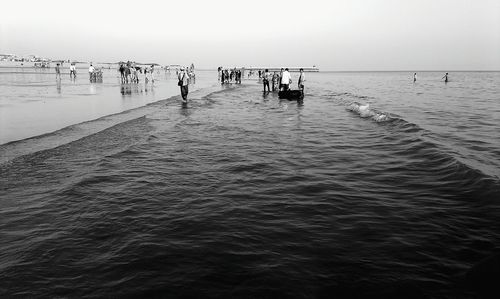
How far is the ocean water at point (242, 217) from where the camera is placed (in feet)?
14.3

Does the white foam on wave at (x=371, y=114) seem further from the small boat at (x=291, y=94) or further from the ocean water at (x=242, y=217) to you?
the ocean water at (x=242, y=217)

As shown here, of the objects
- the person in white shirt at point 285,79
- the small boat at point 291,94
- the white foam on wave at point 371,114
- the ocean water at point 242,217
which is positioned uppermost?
the person in white shirt at point 285,79

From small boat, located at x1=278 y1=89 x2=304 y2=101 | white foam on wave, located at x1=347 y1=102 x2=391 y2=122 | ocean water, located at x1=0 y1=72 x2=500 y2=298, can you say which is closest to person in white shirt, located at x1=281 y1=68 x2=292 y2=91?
small boat, located at x1=278 y1=89 x2=304 y2=101

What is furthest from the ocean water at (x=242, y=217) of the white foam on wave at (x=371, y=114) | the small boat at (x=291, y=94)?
the small boat at (x=291, y=94)

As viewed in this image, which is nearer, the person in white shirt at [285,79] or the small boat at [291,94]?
the person in white shirt at [285,79]

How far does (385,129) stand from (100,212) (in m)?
13.7

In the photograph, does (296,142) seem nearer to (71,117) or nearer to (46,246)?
(46,246)

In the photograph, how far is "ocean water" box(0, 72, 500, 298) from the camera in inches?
172

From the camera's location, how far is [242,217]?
6.36 meters

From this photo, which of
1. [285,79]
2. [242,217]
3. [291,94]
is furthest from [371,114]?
[242,217]

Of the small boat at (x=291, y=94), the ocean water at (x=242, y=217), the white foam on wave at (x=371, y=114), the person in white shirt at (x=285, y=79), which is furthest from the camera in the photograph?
the small boat at (x=291, y=94)

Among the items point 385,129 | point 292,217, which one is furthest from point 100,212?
point 385,129

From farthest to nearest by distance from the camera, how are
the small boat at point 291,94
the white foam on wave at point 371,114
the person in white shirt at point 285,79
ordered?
the small boat at point 291,94, the person in white shirt at point 285,79, the white foam on wave at point 371,114

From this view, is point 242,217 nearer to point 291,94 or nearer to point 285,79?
point 285,79
